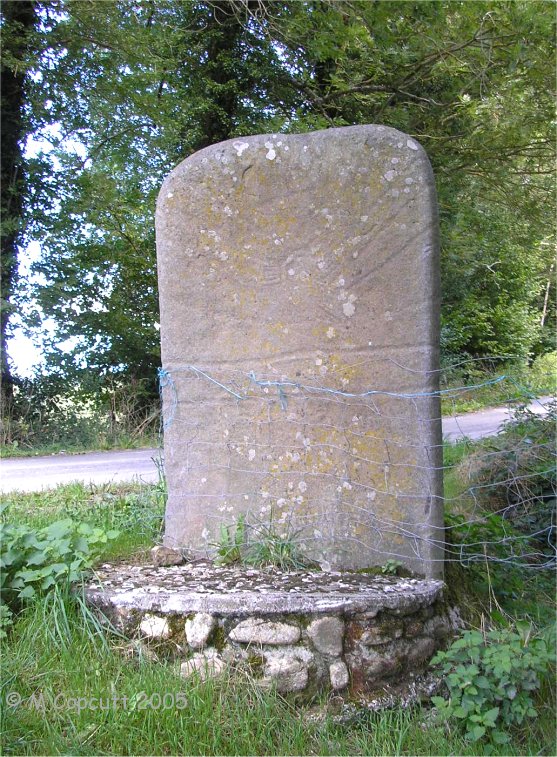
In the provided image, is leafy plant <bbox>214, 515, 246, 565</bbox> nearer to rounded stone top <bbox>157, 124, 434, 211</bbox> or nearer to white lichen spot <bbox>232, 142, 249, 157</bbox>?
rounded stone top <bbox>157, 124, 434, 211</bbox>

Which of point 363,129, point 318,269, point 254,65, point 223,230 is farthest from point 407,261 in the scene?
point 254,65

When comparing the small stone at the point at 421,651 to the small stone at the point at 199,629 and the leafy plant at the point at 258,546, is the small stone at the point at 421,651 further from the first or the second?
the small stone at the point at 199,629

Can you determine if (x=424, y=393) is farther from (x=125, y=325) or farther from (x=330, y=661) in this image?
(x=125, y=325)

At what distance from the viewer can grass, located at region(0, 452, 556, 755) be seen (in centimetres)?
213

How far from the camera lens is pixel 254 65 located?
1002cm

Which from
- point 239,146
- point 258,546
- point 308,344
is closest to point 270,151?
point 239,146

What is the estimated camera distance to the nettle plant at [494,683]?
2260 millimetres

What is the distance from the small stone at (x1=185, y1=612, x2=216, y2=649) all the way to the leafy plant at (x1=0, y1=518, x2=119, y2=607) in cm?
56

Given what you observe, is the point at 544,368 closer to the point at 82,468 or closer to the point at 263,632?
the point at 82,468

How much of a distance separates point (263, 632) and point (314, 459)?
0.84 m

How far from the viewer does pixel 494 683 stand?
2342 millimetres

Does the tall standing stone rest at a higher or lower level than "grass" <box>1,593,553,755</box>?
higher

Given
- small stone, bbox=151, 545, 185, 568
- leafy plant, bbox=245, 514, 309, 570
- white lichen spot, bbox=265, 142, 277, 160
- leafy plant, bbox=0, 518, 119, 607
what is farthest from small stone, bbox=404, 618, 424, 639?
white lichen spot, bbox=265, 142, 277, 160

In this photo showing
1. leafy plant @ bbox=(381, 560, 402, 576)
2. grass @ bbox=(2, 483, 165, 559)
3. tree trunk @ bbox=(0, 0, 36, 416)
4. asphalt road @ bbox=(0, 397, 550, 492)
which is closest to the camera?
leafy plant @ bbox=(381, 560, 402, 576)
